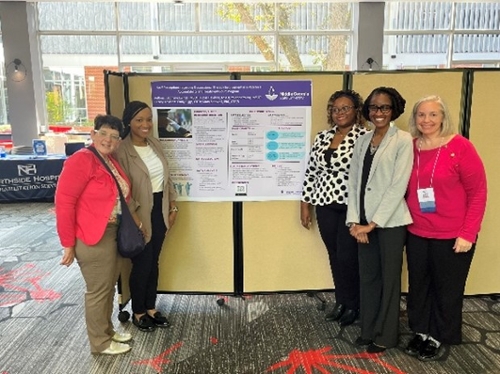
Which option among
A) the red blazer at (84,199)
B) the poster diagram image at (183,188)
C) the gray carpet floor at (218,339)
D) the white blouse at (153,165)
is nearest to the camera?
the red blazer at (84,199)

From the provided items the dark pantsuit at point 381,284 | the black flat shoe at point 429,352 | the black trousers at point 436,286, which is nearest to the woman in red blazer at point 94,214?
the dark pantsuit at point 381,284

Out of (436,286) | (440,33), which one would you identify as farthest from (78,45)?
(436,286)

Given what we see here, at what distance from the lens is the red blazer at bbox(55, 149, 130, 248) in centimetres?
218

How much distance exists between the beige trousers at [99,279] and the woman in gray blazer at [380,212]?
1.34 metres

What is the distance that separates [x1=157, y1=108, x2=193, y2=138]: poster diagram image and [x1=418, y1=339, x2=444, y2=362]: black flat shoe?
1.93 metres

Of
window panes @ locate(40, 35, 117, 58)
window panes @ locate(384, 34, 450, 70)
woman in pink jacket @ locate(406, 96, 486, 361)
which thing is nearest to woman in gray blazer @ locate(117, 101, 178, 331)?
woman in pink jacket @ locate(406, 96, 486, 361)

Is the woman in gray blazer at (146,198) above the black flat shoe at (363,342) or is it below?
above

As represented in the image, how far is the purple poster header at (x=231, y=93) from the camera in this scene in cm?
282

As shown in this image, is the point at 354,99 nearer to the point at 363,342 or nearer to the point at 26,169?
the point at 363,342

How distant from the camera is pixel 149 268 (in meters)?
2.77

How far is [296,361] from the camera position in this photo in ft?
8.07

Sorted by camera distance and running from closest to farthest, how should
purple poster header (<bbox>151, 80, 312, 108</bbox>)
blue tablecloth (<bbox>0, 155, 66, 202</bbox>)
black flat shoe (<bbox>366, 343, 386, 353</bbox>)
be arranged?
black flat shoe (<bbox>366, 343, 386, 353</bbox>) → purple poster header (<bbox>151, 80, 312, 108</bbox>) → blue tablecloth (<bbox>0, 155, 66, 202</bbox>)

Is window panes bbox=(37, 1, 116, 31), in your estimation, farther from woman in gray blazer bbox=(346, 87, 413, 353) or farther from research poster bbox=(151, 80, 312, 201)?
woman in gray blazer bbox=(346, 87, 413, 353)

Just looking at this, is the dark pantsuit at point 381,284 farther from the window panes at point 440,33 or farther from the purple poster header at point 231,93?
the window panes at point 440,33
